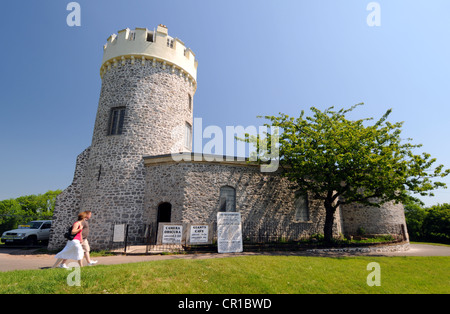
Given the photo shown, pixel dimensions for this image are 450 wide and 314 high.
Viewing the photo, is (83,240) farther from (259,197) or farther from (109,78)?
(109,78)

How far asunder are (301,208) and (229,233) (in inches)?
231

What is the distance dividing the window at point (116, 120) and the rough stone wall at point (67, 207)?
2581 mm

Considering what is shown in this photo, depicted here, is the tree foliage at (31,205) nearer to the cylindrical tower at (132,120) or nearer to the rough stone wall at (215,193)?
the cylindrical tower at (132,120)

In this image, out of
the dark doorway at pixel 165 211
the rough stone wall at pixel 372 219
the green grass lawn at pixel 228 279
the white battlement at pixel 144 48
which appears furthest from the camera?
the rough stone wall at pixel 372 219

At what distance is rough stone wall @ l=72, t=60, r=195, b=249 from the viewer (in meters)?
12.8

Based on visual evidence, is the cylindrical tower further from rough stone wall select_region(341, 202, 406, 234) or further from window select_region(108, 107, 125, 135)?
rough stone wall select_region(341, 202, 406, 234)

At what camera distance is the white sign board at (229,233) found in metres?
10.4

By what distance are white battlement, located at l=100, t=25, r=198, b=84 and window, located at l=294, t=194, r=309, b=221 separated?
12005 millimetres

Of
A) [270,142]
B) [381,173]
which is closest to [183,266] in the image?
[270,142]

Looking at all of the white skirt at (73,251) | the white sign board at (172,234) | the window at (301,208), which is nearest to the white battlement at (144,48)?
the white sign board at (172,234)
